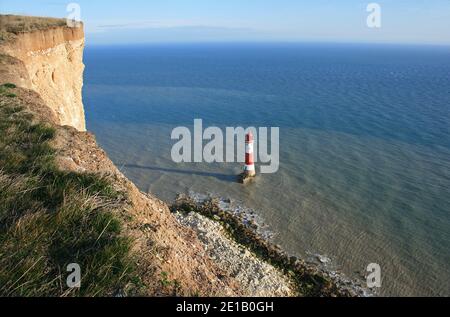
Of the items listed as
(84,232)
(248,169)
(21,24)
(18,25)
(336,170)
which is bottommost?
(336,170)

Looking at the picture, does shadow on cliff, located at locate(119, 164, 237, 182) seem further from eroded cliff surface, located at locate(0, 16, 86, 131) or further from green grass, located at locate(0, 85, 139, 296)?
green grass, located at locate(0, 85, 139, 296)

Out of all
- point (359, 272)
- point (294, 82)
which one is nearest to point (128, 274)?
point (359, 272)

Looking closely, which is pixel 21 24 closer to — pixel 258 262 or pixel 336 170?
pixel 258 262

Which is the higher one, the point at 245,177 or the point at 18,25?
the point at 18,25

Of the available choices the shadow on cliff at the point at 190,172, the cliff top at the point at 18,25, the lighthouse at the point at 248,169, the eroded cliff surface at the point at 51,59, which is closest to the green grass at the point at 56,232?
the eroded cliff surface at the point at 51,59

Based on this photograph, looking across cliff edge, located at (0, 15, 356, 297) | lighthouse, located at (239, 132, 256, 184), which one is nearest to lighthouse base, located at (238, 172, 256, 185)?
lighthouse, located at (239, 132, 256, 184)

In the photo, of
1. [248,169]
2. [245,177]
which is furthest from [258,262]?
[248,169]
